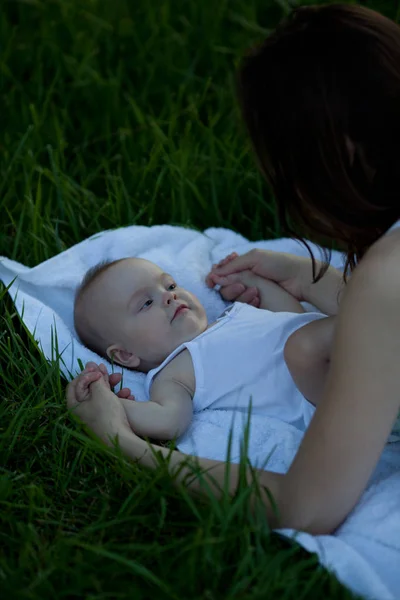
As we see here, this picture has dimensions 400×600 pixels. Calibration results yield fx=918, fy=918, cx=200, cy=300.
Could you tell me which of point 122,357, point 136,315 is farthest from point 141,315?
point 122,357

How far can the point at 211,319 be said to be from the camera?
2.60 m

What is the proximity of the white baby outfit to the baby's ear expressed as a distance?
0.12m

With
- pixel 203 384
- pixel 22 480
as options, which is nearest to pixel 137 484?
pixel 22 480

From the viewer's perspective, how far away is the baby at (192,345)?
2.04 meters

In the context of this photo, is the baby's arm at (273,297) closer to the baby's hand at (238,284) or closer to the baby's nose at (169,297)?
the baby's hand at (238,284)

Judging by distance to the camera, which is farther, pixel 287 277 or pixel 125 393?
pixel 287 277

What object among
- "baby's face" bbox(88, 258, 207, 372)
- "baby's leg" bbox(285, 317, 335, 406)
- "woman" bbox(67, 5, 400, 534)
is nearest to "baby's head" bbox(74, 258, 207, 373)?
"baby's face" bbox(88, 258, 207, 372)

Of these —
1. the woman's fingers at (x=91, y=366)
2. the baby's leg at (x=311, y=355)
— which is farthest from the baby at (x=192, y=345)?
the woman's fingers at (x=91, y=366)

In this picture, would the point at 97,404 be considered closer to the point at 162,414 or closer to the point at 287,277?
the point at 162,414

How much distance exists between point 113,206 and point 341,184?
4.37 ft

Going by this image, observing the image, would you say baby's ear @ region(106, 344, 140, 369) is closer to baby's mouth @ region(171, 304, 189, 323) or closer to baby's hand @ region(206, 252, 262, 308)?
baby's mouth @ region(171, 304, 189, 323)

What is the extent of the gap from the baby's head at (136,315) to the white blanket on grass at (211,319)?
0.18 feet

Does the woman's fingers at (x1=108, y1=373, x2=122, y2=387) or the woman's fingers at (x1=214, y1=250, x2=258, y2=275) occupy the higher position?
the woman's fingers at (x1=214, y1=250, x2=258, y2=275)

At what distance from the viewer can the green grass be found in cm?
162
